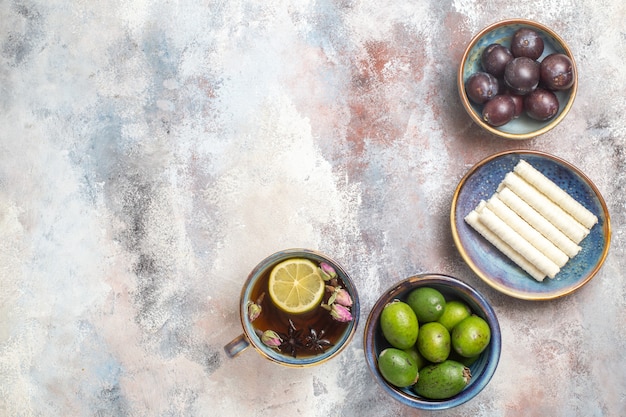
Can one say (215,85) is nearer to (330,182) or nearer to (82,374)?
(330,182)

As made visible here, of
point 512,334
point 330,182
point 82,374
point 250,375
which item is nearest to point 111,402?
point 82,374

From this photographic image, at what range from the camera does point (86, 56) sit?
2.48m

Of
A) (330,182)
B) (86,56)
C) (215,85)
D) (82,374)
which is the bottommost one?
(82,374)

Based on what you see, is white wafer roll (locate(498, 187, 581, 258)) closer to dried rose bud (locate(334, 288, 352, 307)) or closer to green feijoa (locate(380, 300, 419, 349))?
green feijoa (locate(380, 300, 419, 349))

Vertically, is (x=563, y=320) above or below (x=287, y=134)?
below

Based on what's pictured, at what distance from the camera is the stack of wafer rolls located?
2289 millimetres

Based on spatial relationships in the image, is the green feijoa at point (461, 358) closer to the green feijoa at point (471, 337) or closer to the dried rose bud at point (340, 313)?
the green feijoa at point (471, 337)

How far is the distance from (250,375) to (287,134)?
3.03ft

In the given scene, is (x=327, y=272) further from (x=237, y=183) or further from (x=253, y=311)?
(x=237, y=183)

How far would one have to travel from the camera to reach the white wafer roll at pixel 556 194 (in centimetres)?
229

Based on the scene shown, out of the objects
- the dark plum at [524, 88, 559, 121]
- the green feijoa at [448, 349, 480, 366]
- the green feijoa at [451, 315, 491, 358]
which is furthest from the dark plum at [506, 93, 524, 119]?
the green feijoa at [448, 349, 480, 366]

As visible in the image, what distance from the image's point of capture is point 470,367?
7.18ft

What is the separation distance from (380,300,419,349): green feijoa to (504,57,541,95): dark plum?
88 centimetres

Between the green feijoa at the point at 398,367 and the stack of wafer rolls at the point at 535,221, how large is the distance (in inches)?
22.9
